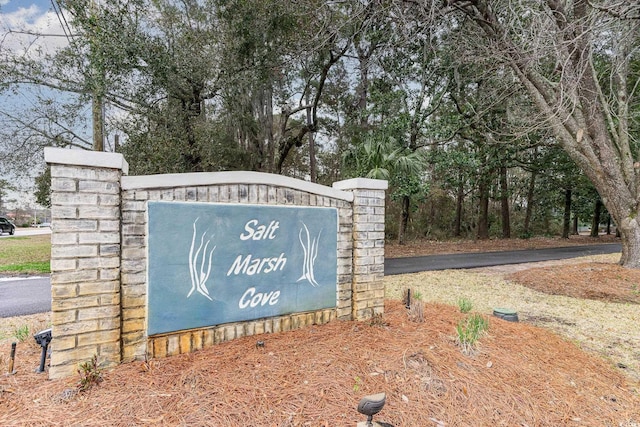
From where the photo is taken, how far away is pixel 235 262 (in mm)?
2932

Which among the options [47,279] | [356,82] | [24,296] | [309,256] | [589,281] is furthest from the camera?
[356,82]

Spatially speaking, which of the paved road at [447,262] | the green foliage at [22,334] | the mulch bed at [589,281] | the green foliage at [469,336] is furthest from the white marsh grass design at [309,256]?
the mulch bed at [589,281]

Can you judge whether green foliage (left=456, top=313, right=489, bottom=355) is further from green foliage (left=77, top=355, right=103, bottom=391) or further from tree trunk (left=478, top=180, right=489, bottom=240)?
tree trunk (left=478, top=180, right=489, bottom=240)

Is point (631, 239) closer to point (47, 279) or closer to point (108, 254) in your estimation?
point (108, 254)

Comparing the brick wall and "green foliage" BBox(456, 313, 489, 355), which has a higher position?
the brick wall

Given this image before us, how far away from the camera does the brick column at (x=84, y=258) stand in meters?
2.24

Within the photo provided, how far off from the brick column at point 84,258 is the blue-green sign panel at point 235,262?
26 cm

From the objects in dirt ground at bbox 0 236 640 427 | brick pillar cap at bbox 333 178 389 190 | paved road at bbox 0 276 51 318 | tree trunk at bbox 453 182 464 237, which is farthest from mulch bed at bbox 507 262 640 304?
tree trunk at bbox 453 182 464 237

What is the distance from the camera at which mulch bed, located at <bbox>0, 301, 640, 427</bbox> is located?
199cm

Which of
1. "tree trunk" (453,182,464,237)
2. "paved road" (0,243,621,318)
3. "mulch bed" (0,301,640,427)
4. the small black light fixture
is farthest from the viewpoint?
"tree trunk" (453,182,464,237)

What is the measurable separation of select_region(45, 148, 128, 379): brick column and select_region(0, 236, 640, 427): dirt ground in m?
0.21

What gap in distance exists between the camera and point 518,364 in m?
2.81

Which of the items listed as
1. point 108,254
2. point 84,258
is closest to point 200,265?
point 108,254

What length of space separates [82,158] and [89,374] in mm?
1417
